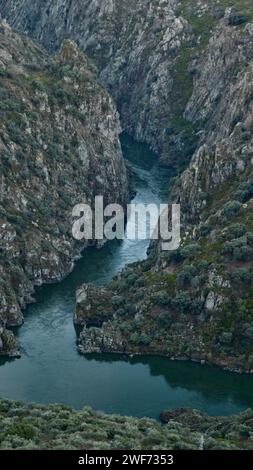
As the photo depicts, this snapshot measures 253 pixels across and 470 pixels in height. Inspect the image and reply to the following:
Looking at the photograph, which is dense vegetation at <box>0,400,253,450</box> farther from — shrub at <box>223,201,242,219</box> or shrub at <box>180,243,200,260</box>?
shrub at <box>223,201,242,219</box>

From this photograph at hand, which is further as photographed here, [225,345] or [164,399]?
[225,345]

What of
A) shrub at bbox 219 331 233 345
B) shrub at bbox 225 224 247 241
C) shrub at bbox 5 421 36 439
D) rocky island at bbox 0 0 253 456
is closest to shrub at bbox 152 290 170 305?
rocky island at bbox 0 0 253 456

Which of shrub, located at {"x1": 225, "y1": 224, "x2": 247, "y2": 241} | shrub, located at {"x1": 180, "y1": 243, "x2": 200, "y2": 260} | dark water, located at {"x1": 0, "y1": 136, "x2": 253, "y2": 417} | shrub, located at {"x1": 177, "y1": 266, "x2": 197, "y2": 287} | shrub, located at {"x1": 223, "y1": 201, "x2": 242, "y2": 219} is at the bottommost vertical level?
dark water, located at {"x1": 0, "y1": 136, "x2": 253, "y2": 417}

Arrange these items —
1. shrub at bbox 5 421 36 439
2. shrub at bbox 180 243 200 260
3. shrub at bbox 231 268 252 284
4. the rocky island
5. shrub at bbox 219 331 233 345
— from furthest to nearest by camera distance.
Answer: shrub at bbox 180 243 200 260 → shrub at bbox 231 268 252 284 → shrub at bbox 219 331 233 345 → the rocky island → shrub at bbox 5 421 36 439

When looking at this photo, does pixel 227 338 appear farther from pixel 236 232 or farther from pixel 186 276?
pixel 236 232

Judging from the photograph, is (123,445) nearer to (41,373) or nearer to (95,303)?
(41,373)

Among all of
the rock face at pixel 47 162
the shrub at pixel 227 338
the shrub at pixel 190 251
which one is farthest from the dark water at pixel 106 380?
the shrub at pixel 190 251

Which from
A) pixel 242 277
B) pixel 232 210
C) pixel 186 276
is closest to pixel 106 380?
pixel 186 276
